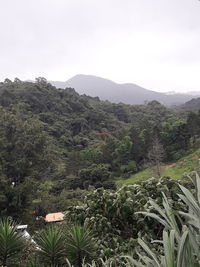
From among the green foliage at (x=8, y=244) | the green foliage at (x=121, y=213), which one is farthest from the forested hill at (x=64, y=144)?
the green foliage at (x=8, y=244)

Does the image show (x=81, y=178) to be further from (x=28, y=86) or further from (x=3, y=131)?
(x=28, y=86)

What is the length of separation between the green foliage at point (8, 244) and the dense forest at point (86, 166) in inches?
4.9

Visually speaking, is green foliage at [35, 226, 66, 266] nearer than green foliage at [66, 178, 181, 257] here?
Yes

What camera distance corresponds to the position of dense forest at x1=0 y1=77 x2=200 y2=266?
5931mm

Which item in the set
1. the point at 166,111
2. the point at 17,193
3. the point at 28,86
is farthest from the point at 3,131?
the point at 166,111

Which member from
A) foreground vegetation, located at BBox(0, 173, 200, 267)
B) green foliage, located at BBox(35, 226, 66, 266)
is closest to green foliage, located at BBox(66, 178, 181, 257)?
foreground vegetation, located at BBox(0, 173, 200, 267)

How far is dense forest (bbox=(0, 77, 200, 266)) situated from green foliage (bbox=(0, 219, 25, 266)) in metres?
0.12

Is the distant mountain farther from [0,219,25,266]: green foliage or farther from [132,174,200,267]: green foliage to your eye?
[132,174,200,267]: green foliage

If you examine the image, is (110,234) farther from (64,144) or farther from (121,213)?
(64,144)

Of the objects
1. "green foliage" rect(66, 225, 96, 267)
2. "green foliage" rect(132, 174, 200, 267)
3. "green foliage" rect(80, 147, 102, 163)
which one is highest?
"green foliage" rect(132, 174, 200, 267)

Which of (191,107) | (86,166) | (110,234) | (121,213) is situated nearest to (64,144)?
(86,166)

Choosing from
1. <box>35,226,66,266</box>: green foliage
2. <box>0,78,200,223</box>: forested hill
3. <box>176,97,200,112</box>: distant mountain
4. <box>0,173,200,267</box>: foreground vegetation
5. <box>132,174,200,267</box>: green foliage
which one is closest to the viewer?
<box>132,174,200,267</box>: green foliage

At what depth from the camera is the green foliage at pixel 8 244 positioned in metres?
4.84

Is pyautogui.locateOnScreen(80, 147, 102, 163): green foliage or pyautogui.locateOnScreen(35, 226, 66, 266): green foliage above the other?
pyautogui.locateOnScreen(35, 226, 66, 266): green foliage
